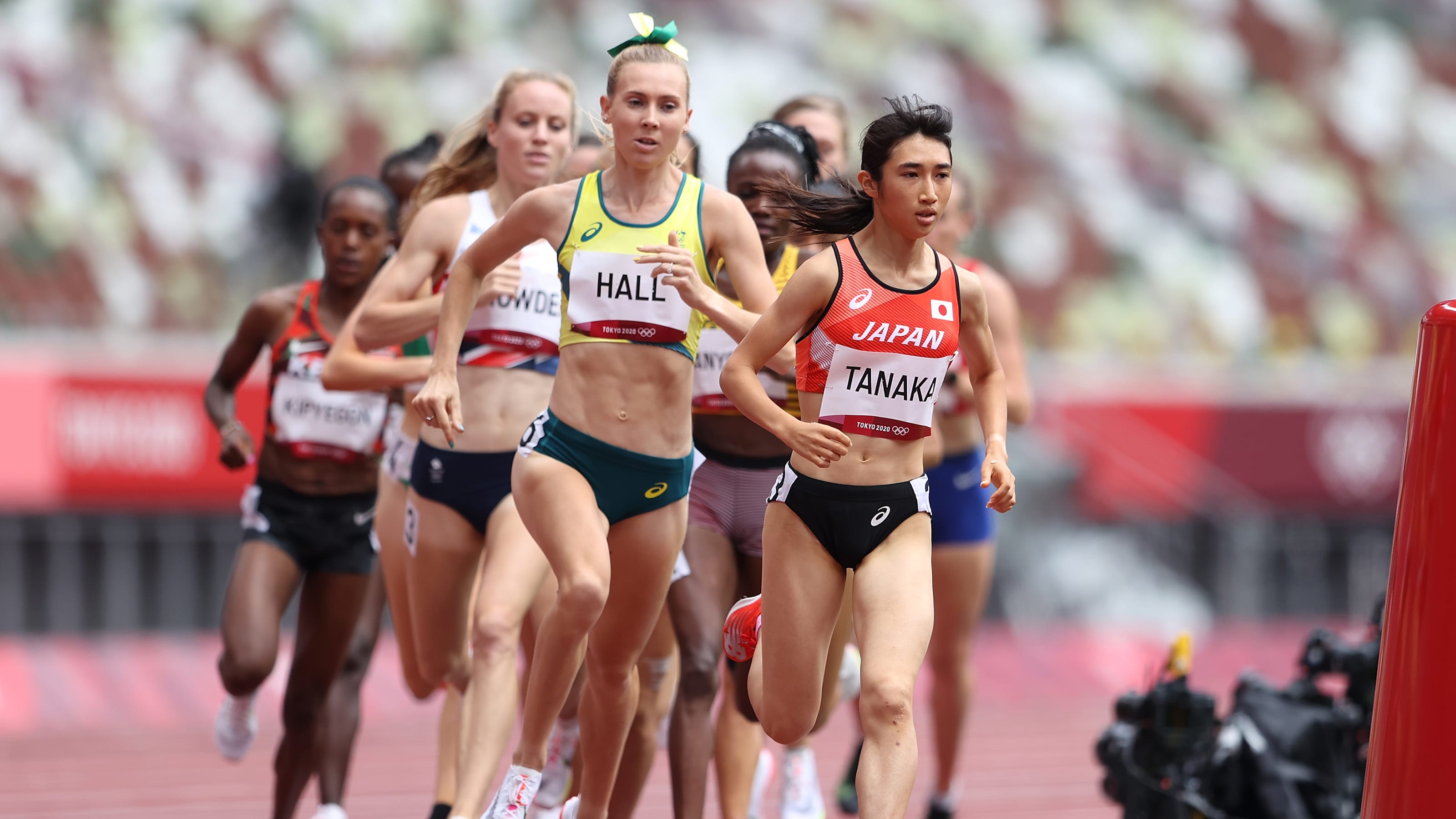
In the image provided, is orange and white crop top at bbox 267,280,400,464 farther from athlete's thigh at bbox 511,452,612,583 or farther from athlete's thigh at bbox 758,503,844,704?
athlete's thigh at bbox 758,503,844,704

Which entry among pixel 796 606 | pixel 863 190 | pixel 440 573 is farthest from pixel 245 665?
pixel 863 190

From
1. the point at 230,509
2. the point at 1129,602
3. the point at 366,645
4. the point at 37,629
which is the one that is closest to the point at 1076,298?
the point at 1129,602

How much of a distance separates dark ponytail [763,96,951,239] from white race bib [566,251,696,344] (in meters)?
0.44

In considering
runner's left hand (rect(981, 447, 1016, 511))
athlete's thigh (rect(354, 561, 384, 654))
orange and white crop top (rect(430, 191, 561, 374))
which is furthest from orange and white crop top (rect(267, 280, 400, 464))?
runner's left hand (rect(981, 447, 1016, 511))

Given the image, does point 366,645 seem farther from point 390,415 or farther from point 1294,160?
point 1294,160

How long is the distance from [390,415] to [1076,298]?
11899mm

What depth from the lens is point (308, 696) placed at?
649cm

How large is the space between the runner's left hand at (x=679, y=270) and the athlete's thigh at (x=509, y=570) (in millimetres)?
996

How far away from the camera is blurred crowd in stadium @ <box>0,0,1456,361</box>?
1398 cm

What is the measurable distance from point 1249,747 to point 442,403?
10.6ft

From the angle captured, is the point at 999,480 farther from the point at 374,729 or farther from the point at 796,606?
the point at 374,729

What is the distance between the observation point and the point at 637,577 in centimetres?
498

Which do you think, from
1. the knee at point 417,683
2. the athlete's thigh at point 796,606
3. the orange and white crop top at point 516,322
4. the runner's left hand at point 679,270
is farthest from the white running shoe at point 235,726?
the runner's left hand at point 679,270

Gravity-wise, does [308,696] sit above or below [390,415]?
below
